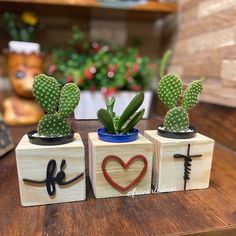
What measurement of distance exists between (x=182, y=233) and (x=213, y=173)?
27 centimetres

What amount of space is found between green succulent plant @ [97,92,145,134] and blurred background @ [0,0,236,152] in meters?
0.20

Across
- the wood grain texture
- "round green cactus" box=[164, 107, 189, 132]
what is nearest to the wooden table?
"round green cactus" box=[164, 107, 189, 132]

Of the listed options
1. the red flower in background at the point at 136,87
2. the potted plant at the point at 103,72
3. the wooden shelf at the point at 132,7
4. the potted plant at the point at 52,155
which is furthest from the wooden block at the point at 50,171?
the wooden shelf at the point at 132,7

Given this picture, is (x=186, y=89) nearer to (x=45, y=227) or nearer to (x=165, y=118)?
(x=165, y=118)

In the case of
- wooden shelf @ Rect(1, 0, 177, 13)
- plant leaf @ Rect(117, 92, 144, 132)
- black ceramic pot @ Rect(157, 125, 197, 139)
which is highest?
wooden shelf @ Rect(1, 0, 177, 13)

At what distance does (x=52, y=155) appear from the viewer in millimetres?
429

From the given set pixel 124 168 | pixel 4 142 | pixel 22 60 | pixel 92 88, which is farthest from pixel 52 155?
pixel 22 60

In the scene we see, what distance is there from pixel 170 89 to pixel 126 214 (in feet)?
0.83

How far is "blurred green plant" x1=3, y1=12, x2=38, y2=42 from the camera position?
39.8 inches

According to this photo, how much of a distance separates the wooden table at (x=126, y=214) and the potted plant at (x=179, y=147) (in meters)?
0.03

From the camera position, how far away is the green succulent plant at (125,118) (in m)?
0.46

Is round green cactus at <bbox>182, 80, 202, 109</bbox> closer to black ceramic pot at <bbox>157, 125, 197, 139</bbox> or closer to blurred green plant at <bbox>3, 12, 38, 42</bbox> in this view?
black ceramic pot at <bbox>157, 125, 197, 139</bbox>

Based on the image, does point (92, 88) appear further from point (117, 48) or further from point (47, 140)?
point (47, 140)

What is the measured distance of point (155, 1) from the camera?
1.05 meters
